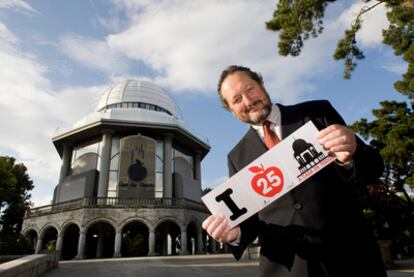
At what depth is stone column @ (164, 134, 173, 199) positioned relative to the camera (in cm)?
3132

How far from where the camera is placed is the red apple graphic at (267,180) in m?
1.96

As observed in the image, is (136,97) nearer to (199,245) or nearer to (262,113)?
(199,245)

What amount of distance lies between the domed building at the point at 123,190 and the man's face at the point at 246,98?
25.9 m

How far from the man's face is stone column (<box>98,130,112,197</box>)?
1184 inches

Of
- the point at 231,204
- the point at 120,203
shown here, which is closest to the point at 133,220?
the point at 120,203

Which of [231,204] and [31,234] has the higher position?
[31,234]

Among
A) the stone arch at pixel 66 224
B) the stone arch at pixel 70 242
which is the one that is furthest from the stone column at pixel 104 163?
the stone arch at pixel 70 242

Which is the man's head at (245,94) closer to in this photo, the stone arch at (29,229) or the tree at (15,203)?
the stone arch at (29,229)

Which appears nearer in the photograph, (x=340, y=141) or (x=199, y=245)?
(x=340, y=141)

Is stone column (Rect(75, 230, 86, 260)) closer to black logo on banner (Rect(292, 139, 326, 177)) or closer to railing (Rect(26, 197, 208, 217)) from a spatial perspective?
railing (Rect(26, 197, 208, 217))

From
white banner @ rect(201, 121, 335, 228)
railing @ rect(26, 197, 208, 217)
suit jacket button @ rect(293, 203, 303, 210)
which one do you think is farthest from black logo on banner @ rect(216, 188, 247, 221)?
railing @ rect(26, 197, 208, 217)

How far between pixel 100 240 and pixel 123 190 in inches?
238

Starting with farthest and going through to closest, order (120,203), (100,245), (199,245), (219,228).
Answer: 1. (100,245)
2. (199,245)
3. (120,203)
4. (219,228)

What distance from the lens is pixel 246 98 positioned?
2211mm
